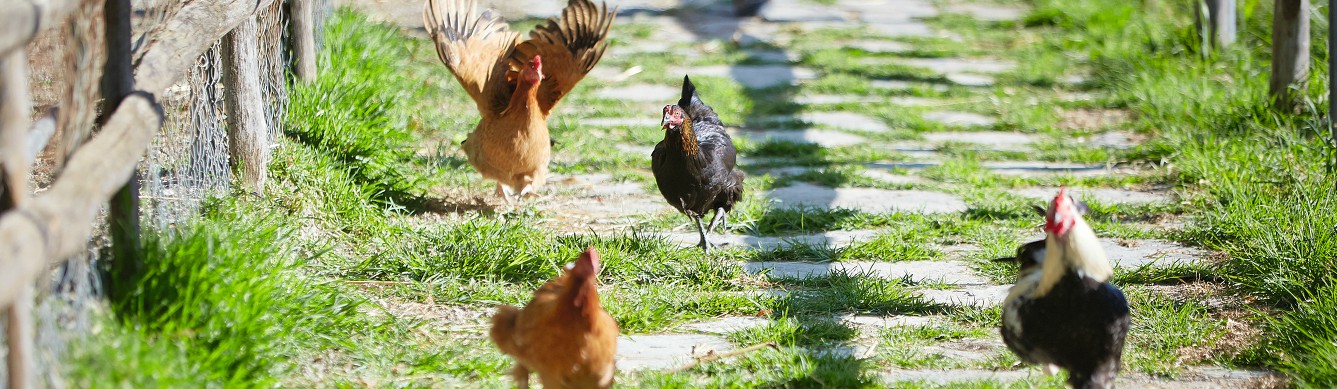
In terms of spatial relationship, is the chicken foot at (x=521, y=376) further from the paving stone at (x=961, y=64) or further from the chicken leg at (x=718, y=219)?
the paving stone at (x=961, y=64)

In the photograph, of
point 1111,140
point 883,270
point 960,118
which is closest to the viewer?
point 883,270

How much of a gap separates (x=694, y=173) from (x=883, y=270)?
0.81m

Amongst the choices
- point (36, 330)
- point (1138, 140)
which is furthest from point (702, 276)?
point (1138, 140)

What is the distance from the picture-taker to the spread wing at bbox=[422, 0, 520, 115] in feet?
15.8

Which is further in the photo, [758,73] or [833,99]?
[758,73]

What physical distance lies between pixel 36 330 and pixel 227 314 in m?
0.57

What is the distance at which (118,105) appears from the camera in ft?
8.73

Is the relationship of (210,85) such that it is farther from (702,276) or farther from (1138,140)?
(1138,140)

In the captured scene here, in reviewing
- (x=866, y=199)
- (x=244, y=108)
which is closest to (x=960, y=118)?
(x=866, y=199)

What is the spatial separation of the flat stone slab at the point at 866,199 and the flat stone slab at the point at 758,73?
86.0 inches

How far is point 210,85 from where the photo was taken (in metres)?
4.14

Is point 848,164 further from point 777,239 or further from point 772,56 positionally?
point 772,56

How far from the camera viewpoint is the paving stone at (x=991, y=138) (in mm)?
6105

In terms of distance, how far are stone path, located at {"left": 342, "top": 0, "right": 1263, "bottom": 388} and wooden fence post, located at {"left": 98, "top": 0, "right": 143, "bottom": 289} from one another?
1.34 m
